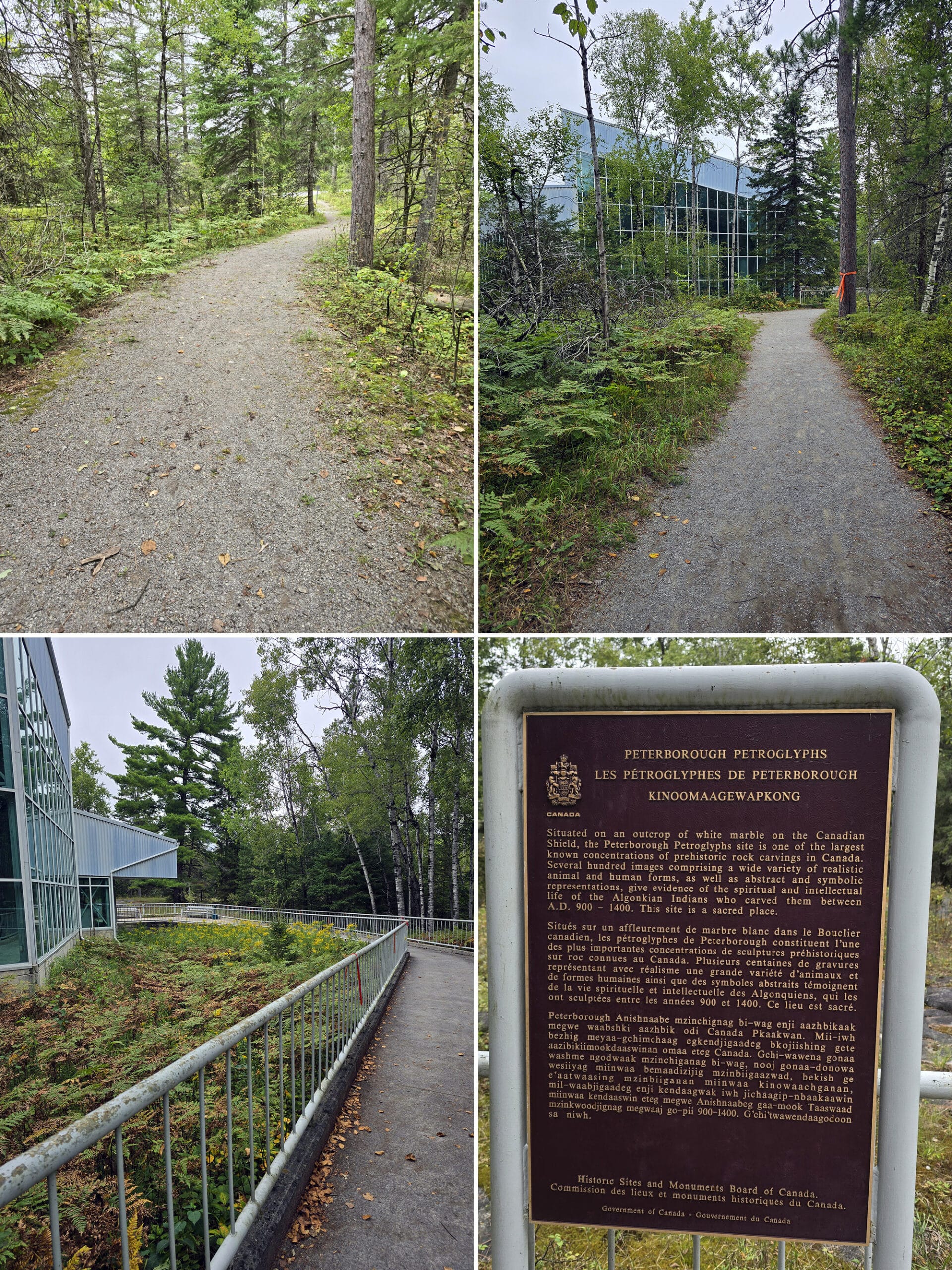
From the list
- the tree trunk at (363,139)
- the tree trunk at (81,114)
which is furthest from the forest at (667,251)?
the tree trunk at (81,114)

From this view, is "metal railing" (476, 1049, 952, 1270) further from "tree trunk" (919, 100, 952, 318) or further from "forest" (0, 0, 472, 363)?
"forest" (0, 0, 472, 363)

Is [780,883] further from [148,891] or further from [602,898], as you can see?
[148,891]

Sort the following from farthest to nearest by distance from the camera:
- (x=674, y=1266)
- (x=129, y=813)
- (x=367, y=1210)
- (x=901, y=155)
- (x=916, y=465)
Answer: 1. (x=129, y=813)
2. (x=901, y=155)
3. (x=916, y=465)
4. (x=674, y=1266)
5. (x=367, y=1210)

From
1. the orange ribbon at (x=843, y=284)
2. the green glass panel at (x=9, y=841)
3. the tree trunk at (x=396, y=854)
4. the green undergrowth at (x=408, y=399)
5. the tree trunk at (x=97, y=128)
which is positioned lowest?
the tree trunk at (x=396, y=854)

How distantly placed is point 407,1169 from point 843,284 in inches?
382

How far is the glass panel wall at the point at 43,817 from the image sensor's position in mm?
7312

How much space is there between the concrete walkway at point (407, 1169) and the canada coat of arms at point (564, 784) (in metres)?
2.87

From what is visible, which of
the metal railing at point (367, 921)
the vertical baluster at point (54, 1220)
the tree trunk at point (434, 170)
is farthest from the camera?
the metal railing at point (367, 921)

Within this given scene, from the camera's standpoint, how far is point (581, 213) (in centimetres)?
643

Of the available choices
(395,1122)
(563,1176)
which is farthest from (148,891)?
(563,1176)

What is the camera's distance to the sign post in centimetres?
203

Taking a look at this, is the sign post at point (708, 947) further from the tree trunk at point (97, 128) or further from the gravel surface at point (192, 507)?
the tree trunk at point (97, 128)

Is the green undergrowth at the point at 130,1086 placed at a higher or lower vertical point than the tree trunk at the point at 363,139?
lower

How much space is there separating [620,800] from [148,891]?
16584 mm
